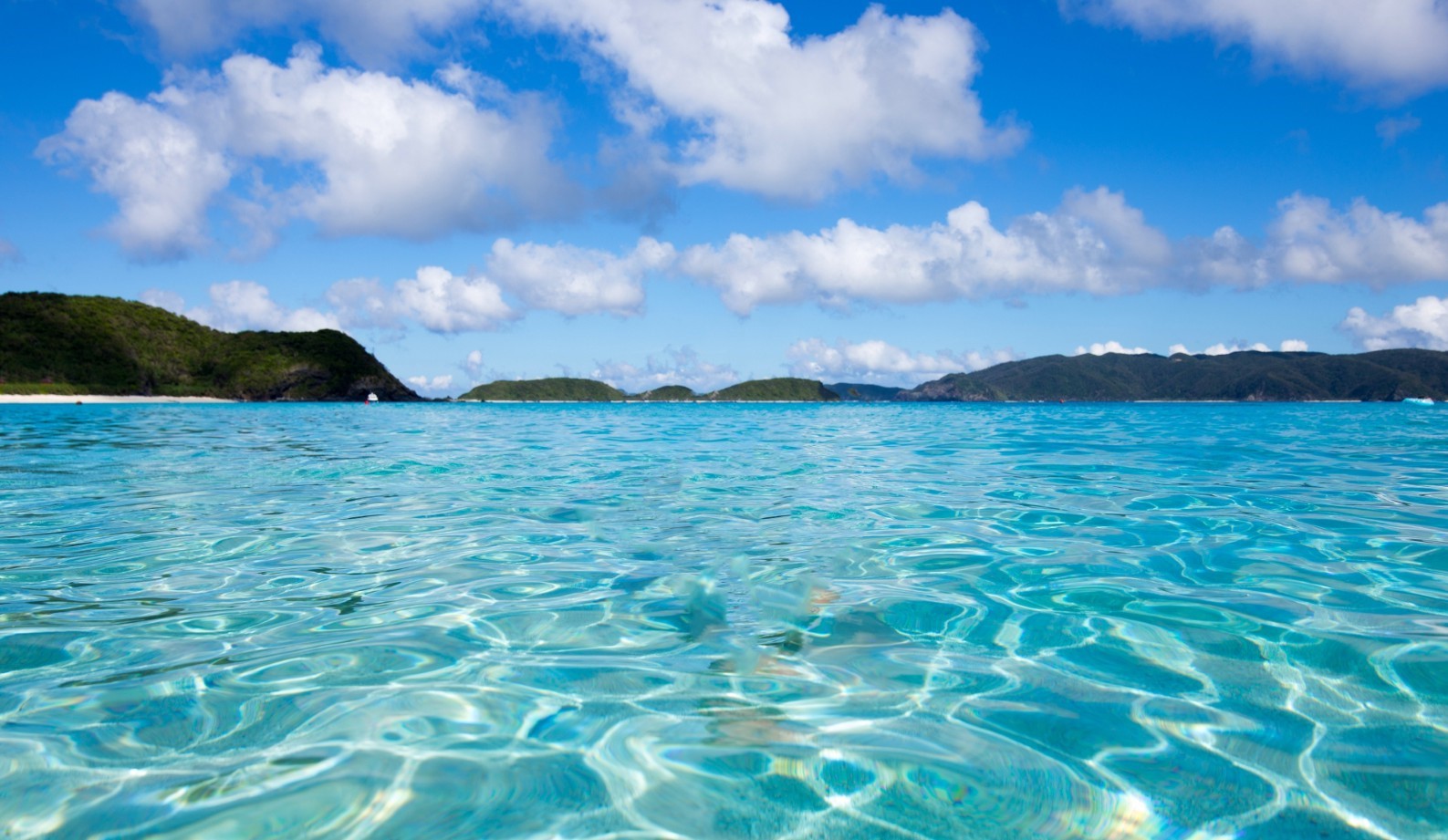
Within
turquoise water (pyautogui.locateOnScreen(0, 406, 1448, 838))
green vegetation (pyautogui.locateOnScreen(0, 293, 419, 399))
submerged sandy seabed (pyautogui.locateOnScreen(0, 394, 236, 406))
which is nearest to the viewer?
turquoise water (pyautogui.locateOnScreen(0, 406, 1448, 838))

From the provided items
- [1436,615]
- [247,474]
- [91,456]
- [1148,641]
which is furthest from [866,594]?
[91,456]

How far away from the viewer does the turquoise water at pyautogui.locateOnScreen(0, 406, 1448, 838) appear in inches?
115

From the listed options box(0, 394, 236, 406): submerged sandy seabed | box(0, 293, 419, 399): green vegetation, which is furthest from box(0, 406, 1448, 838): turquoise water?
box(0, 293, 419, 399): green vegetation

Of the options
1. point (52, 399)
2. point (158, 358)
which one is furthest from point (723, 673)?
point (158, 358)

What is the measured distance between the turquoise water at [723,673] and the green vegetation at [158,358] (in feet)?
420

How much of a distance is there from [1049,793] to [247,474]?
15440 millimetres

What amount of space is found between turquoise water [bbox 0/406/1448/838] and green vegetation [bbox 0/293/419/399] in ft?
420

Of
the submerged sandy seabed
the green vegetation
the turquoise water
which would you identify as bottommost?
the turquoise water

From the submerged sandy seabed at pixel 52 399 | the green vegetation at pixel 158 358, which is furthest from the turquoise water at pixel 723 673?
the green vegetation at pixel 158 358

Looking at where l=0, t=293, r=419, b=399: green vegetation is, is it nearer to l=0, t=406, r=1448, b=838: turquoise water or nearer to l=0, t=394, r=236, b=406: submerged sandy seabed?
l=0, t=394, r=236, b=406: submerged sandy seabed

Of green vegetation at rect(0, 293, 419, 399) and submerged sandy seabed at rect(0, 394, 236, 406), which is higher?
green vegetation at rect(0, 293, 419, 399)

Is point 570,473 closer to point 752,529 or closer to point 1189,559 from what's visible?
point 752,529

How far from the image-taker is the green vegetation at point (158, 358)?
404 feet

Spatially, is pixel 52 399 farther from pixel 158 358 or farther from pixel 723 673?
pixel 723 673
